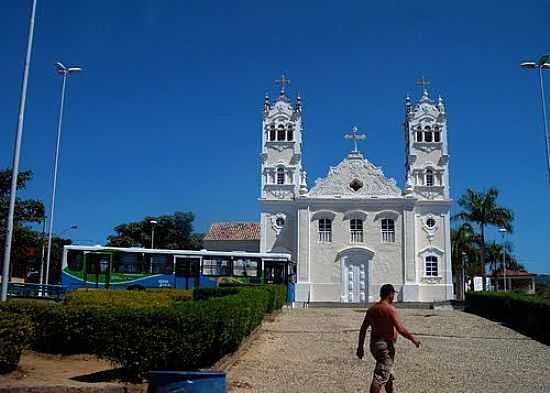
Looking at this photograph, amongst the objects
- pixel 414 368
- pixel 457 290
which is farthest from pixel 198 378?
pixel 457 290

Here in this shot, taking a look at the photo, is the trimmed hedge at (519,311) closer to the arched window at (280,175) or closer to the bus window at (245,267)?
the bus window at (245,267)

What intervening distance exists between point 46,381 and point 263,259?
23678 mm

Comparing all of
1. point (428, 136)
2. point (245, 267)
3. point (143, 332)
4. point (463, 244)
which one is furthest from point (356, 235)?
point (143, 332)

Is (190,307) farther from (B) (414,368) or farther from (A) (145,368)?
(B) (414,368)

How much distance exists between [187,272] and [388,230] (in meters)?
15.8

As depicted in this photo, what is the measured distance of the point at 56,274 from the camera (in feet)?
208

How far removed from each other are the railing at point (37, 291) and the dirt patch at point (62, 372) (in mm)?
16710

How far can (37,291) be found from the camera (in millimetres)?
29297

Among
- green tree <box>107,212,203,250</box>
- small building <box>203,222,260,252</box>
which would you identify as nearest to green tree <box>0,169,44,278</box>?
small building <box>203,222,260,252</box>

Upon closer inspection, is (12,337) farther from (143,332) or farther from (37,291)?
(37,291)

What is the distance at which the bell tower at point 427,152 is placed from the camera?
41.9m

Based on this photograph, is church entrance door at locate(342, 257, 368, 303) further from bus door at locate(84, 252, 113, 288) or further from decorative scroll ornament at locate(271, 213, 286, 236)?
bus door at locate(84, 252, 113, 288)

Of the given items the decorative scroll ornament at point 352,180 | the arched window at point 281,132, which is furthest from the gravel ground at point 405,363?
the arched window at point 281,132

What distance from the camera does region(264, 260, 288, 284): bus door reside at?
3278 cm
